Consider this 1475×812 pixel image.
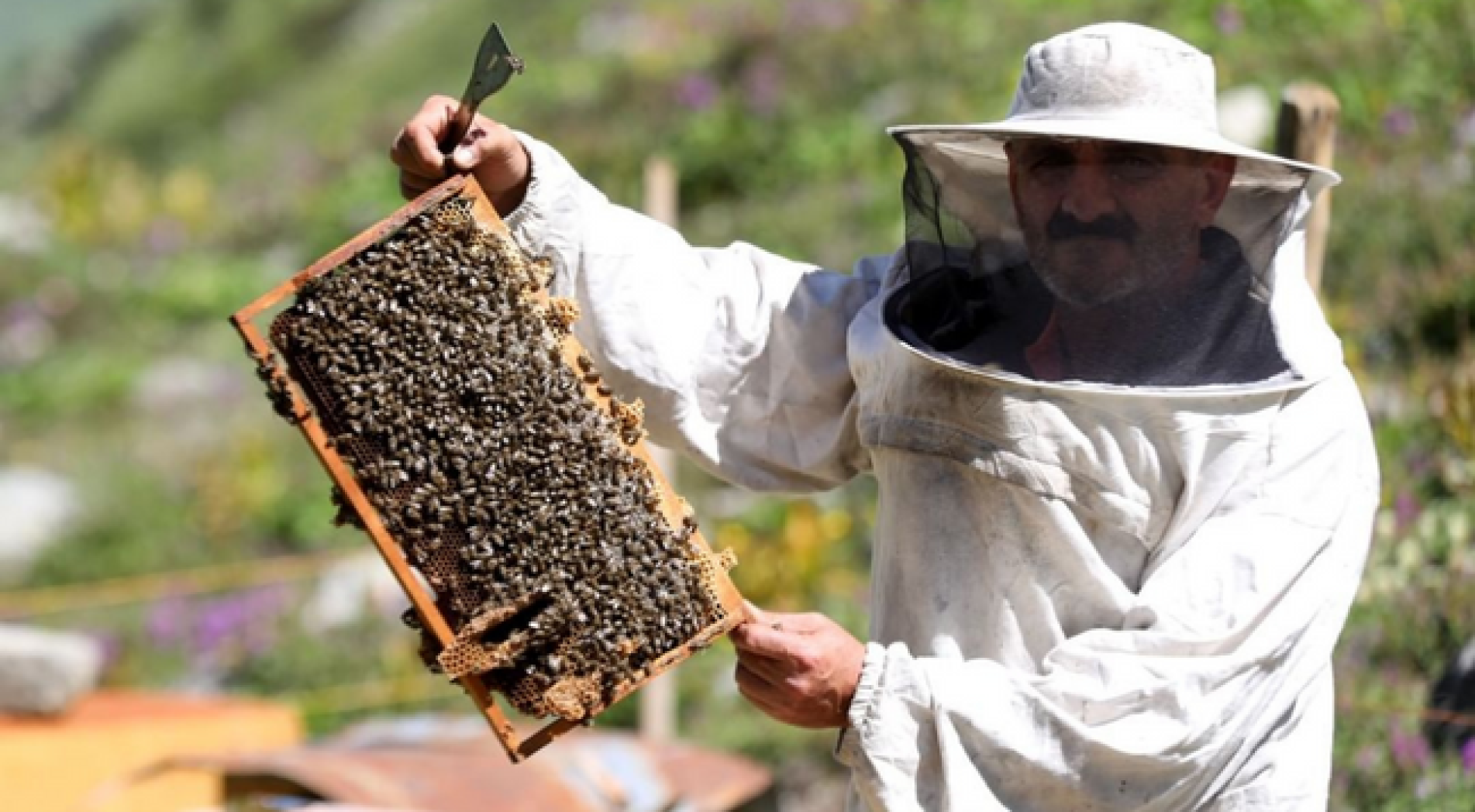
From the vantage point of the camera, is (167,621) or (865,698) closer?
(865,698)

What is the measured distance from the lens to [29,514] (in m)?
10.9

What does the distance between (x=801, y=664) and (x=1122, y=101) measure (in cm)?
100

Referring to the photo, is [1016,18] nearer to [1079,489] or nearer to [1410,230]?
[1410,230]

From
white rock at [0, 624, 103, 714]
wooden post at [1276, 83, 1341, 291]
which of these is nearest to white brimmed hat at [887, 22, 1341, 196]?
wooden post at [1276, 83, 1341, 291]

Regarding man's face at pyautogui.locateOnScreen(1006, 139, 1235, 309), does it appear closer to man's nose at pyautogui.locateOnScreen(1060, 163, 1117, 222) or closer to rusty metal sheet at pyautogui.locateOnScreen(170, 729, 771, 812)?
man's nose at pyautogui.locateOnScreen(1060, 163, 1117, 222)

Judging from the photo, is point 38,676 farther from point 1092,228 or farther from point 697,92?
point 697,92

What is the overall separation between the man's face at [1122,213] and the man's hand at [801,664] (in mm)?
641

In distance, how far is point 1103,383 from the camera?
281 centimetres

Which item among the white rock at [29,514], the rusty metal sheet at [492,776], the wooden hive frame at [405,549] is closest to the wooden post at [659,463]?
the rusty metal sheet at [492,776]

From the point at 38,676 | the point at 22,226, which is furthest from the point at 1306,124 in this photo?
the point at 22,226

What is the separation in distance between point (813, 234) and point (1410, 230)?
11.8ft

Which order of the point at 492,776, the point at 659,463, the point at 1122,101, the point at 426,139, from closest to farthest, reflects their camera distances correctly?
the point at 1122,101
the point at 426,139
the point at 492,776
the point at 659,463

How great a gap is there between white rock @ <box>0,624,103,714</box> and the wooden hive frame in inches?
172

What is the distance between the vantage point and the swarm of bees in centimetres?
284
